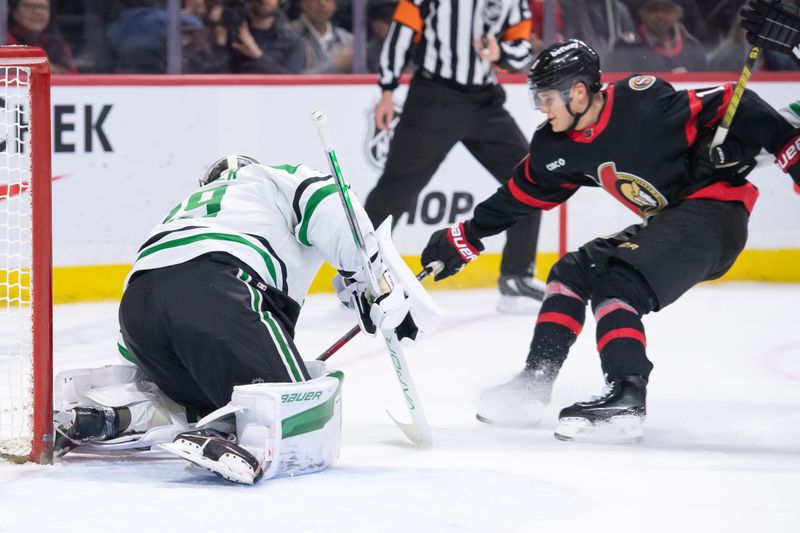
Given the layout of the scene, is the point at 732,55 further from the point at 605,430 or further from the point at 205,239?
the point at 205,239

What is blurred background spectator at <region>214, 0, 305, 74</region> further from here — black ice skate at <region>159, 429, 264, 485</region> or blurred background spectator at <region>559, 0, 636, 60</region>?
black ice skate at <region>159, 429, 264, 485</region>

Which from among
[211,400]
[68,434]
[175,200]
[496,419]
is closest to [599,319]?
[496,419]

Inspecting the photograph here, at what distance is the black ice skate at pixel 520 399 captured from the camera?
308 centimetres

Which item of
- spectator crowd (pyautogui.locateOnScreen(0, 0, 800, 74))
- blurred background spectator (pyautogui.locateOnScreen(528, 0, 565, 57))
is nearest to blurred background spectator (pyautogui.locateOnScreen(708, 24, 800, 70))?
spectator crowd (pyautogui.locateOnScreen(0, 0, 800, 74))

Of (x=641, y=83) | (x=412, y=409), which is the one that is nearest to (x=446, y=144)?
(x=641, y=83)

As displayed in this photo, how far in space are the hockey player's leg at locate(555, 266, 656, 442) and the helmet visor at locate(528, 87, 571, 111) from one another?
422 millimetres

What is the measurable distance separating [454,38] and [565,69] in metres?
1.85

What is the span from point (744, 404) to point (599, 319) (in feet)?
2.15

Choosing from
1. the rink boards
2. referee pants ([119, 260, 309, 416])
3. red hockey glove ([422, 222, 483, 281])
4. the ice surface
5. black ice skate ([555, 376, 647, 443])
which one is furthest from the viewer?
the rink boards

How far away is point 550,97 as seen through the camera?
301 cm

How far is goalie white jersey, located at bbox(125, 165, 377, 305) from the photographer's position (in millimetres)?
2564

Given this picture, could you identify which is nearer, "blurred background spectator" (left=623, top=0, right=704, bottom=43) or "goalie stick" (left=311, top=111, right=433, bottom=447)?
"goalie stick" (left=311, top=111, right=433, bottom=447)

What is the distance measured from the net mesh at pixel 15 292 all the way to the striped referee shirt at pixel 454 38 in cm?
133

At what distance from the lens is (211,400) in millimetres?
2514
